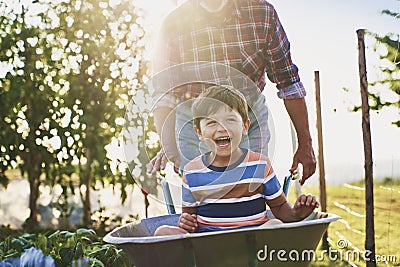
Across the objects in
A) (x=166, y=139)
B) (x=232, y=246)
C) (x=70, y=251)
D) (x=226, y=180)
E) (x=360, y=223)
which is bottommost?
(x=360, y=223)

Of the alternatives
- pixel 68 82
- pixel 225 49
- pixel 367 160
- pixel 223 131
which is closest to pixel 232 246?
pixel 223 131

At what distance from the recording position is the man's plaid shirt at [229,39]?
1874 millimetres

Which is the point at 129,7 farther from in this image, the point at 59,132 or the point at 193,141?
the point at 193,141

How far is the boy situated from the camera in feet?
5.21

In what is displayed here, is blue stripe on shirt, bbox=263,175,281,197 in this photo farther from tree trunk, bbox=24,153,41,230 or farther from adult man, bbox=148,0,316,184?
tree trunk, bbox=24,153,41,230

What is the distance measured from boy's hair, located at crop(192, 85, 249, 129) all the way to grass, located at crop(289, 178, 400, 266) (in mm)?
1087

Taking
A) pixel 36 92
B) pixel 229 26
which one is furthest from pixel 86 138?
pixel 229 26

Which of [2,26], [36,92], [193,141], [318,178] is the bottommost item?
[318,178]

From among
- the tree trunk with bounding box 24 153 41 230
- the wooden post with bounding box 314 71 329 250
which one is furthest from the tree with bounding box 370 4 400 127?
the tree trunk with bounding box 24 153 41 230

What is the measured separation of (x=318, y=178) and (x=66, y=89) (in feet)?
4.29

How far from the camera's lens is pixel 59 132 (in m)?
3.06

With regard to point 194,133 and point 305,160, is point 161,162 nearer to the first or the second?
point 194,133

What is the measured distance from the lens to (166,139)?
1832mm

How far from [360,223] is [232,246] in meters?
1.76
